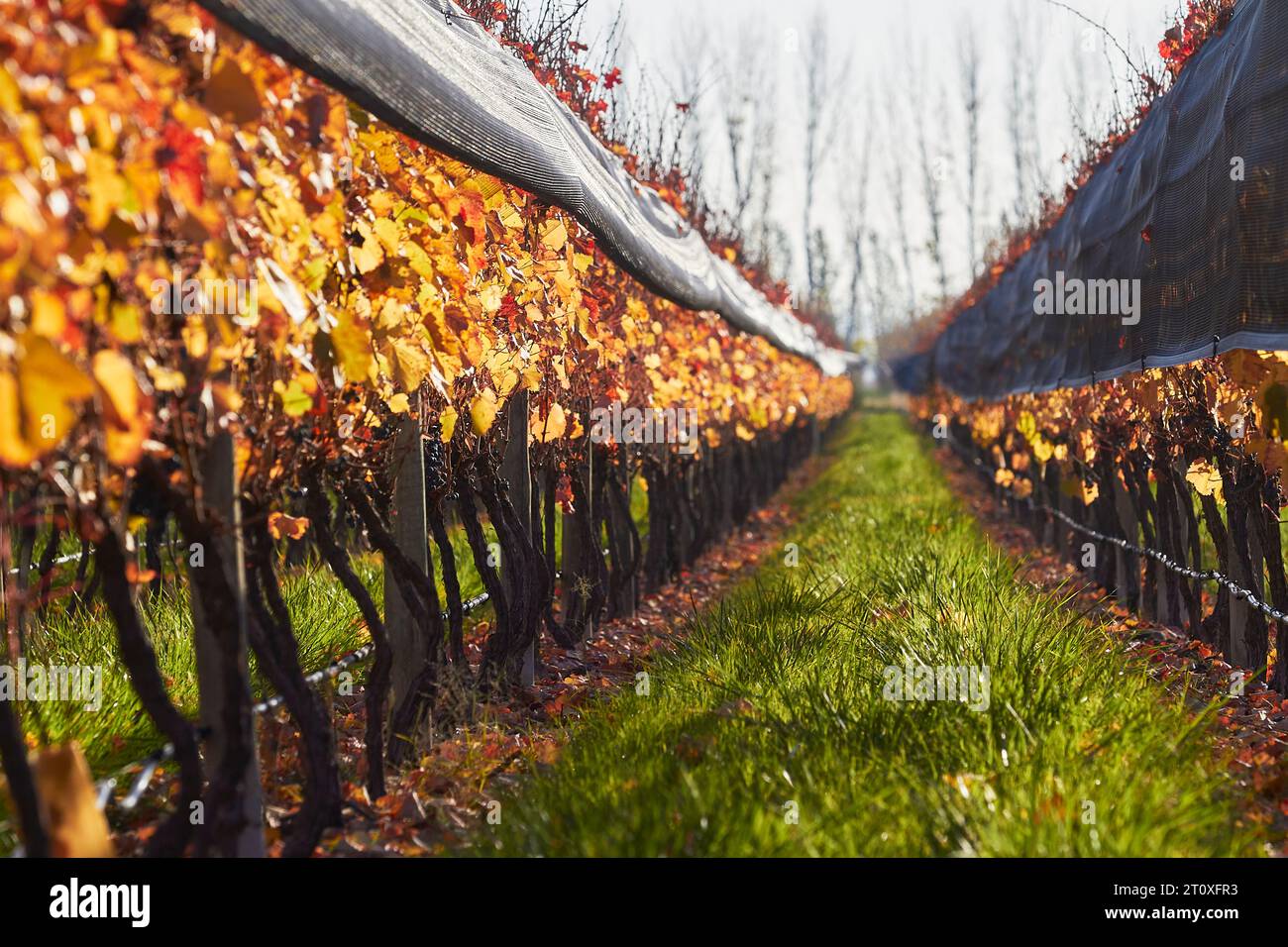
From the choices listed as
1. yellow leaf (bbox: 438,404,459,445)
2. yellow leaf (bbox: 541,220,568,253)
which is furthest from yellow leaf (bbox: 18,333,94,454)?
yellow leaf (bbox: 541,220,568,253)

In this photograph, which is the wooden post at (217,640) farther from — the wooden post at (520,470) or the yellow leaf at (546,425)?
the yellow leaf at (546,425)

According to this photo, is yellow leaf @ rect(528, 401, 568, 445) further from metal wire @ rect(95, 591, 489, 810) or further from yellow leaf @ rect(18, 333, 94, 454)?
yellow leaf @ rect(18, 333, 94, 454)

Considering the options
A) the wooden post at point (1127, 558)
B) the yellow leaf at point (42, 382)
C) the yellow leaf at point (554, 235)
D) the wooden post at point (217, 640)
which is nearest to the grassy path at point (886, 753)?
the wooden post at point (217, 640)

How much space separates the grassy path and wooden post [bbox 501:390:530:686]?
685mm

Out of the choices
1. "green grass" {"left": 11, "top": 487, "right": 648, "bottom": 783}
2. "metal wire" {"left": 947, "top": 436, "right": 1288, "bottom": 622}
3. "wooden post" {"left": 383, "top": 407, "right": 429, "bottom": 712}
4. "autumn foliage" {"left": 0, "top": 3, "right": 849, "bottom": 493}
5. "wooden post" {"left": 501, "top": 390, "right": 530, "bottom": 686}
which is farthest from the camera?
"wooden post" {"left": 501, "top": 390, "right": 530, "bottom": 686}

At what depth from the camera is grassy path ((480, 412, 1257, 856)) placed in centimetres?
309

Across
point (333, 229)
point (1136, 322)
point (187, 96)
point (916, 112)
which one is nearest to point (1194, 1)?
point (1136, 322)

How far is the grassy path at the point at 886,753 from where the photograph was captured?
10.2 feet

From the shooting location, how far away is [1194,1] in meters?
6.41

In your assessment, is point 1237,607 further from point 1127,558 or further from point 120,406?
point 120,406

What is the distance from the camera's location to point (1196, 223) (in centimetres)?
529

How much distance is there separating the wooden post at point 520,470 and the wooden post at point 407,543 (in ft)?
3.77
